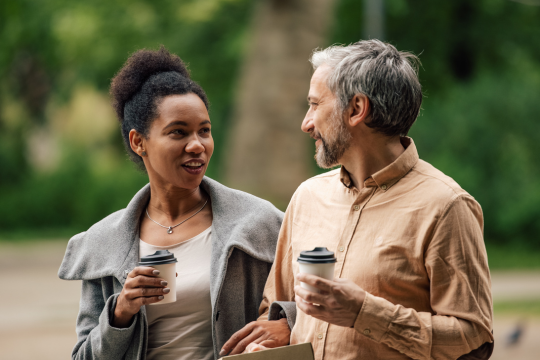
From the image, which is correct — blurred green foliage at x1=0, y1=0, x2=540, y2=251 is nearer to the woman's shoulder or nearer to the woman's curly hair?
the woman's curly hair

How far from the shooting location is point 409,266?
228 centimetres

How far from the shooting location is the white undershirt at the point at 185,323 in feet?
9.27

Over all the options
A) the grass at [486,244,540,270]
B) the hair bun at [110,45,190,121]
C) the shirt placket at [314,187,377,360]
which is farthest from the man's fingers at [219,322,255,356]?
the grass at [486,244,540,270]

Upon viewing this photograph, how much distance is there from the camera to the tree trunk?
37.9ft

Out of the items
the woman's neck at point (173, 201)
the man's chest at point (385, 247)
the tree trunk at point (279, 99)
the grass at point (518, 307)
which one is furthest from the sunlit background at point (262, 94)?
the man's chest at point (385, 247)

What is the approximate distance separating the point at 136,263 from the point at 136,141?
0.54 metres

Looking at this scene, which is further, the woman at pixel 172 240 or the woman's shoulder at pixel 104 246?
the woman's shoulder at pixel 104 246

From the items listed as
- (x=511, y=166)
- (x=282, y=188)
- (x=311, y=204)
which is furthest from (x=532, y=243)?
(x=311, y=204)

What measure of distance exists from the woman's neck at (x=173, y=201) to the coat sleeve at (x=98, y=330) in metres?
0.40

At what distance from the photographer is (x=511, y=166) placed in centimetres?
1592

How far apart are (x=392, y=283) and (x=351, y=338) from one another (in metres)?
0.24

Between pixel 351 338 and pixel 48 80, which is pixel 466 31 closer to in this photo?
pixel 48 80

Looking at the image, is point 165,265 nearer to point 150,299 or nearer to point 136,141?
point 150,299

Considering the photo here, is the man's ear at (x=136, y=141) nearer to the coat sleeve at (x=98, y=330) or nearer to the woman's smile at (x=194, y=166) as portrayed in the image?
the woman's smile at (x=194, y=166)
